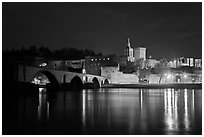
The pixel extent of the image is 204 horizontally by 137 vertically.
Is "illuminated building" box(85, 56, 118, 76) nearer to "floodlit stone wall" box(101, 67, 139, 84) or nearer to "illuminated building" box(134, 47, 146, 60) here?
"floodlit stone wall" box(101, 67, 139, 84)

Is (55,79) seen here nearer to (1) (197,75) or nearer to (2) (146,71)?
(2) (146,71)

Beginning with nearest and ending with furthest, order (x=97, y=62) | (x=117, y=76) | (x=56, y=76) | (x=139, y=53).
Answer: (x=56, y=76)
(x=117, y=76)
(x=97, y=62)
(x=139, y=53)

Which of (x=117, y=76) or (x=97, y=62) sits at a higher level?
(x=97, y=62)

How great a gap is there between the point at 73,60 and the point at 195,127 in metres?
69.9

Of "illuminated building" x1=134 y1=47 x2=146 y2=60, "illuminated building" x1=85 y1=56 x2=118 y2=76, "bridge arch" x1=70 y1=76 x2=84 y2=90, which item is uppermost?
"illuminated building" x1=134 y1=47 x2=146 y2=60

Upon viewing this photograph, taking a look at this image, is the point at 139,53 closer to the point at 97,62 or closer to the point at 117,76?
the point at 97,62

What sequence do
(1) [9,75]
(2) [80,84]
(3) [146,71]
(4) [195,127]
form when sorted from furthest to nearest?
(3) [146,71] → (2) [80,84] → (1) [9,75] → (4) [195,127]

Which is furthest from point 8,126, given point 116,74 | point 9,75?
point 116,74

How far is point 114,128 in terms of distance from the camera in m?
6.52

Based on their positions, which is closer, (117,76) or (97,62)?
(117,76)

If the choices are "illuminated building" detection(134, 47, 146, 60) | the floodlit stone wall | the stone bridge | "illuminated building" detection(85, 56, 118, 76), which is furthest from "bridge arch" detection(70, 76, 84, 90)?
"illuminated building" detection(134, 47, 146, 60)

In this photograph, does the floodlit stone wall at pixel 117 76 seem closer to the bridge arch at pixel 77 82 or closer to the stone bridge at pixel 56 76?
the stone bridge at pixel 56 76

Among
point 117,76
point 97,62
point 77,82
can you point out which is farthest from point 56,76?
point 97,62

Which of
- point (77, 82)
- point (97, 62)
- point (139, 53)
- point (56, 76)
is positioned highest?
point (139, 53)
